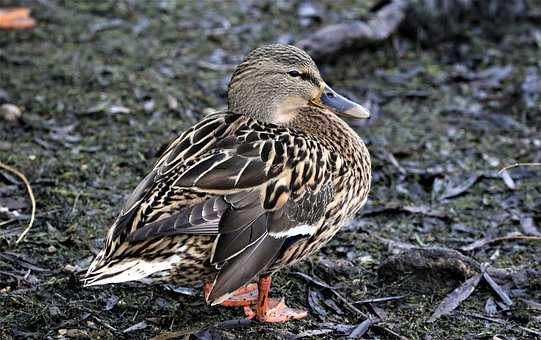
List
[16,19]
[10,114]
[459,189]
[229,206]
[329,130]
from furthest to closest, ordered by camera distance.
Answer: [16,19] < [10,114] < [459,189] < [329,130] < [229,206]

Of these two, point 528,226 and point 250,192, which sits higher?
point 250,192

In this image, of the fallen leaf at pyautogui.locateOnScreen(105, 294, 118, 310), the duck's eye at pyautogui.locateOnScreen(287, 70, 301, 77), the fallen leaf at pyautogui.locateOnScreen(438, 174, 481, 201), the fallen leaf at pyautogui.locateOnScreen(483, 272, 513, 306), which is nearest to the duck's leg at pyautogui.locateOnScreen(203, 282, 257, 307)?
the fallen leaf at pyautogui.locateOnScreen(105, 294, 118, 310)

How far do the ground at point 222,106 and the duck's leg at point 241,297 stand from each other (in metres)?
0.07

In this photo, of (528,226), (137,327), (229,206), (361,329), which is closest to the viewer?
(229,206)

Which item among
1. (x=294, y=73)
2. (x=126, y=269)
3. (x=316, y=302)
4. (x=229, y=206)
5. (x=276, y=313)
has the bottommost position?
(x=316, y=302)

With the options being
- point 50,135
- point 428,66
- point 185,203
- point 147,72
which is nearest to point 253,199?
point 185,203

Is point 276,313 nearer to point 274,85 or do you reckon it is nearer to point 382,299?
point 382,299

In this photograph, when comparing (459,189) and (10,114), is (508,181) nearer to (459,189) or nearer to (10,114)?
(459,189)

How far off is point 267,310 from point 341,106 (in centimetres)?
132

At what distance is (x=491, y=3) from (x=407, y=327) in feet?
17.4

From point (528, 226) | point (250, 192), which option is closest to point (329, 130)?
point (250, 192)

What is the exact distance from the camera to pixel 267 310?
4.86m

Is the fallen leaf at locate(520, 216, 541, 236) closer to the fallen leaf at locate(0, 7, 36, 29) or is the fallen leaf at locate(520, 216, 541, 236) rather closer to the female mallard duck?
the female mallard duck

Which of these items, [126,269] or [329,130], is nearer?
[126,269]
